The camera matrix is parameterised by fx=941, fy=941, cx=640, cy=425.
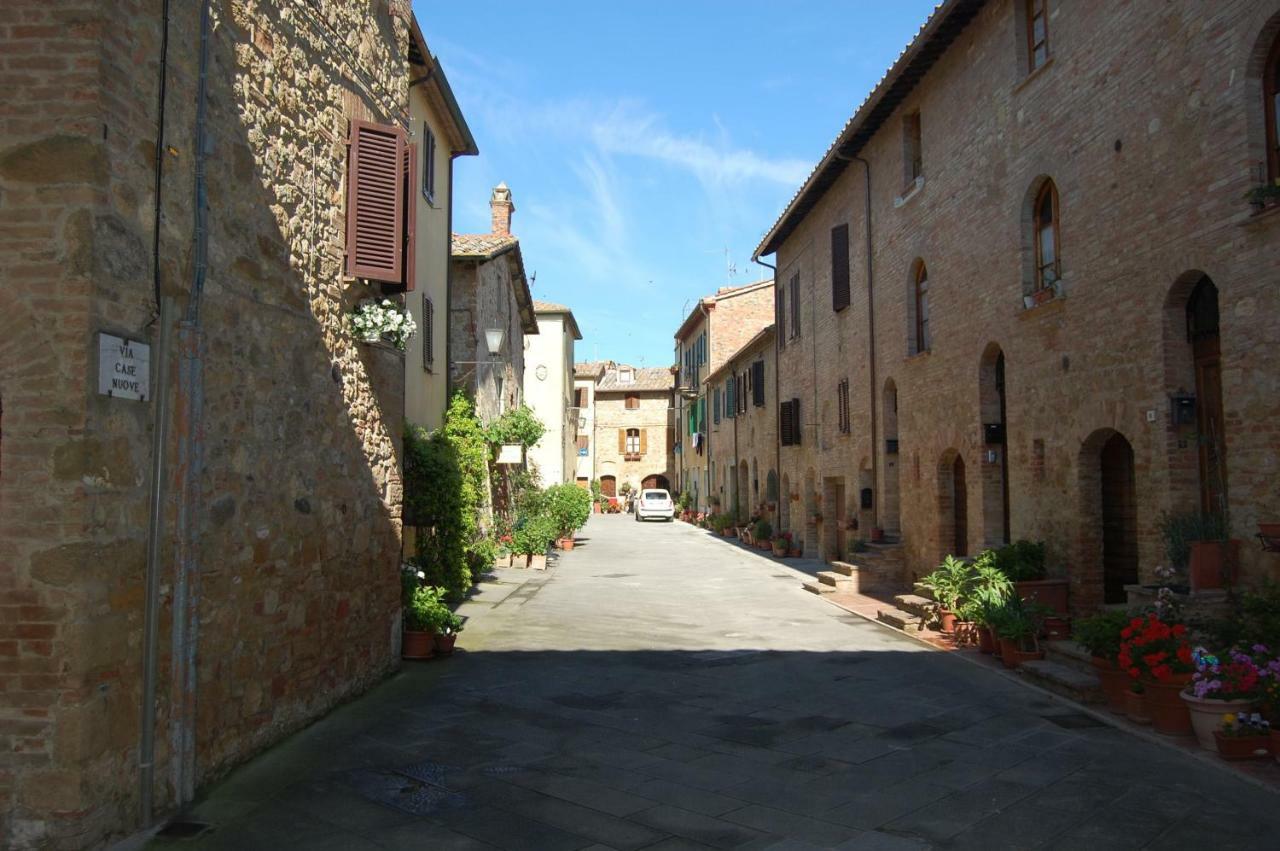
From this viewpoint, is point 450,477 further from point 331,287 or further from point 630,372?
point 630,372

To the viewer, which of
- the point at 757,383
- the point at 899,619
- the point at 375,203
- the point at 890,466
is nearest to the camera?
the point at 375,203

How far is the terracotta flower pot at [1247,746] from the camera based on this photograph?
5879 mm

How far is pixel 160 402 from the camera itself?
187 inches

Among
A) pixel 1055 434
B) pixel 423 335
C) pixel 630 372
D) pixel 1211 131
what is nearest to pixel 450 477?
pixel 423 335

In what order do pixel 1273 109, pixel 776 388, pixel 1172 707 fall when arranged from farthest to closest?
pixel 776 388 → pixel 1273 109 → pixel 1172 707

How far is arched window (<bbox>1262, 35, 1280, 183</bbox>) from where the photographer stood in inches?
294

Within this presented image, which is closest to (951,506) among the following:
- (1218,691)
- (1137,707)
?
(1137,707)

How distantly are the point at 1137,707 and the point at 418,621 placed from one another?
6.28 meters

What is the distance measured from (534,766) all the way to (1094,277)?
7.71 meters

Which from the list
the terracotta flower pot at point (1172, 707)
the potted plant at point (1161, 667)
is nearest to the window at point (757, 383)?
the potted plant at point (1161, 667)

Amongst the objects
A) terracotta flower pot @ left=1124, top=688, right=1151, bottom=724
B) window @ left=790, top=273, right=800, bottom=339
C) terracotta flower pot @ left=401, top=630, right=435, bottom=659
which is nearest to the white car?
window @ left=790, top=273, right=800, bottom=339

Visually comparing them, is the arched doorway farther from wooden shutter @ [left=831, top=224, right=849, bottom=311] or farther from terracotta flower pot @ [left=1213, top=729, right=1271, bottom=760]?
terracotta flower pot @ [left=1213, top=729, right=1271, bottom=760]

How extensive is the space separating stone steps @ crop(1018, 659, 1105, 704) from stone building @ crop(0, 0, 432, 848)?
5.96 m

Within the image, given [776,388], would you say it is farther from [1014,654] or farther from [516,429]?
[1014,654]
